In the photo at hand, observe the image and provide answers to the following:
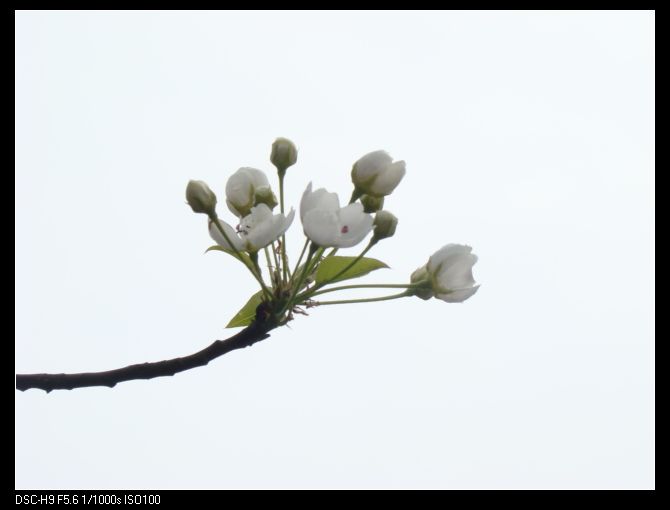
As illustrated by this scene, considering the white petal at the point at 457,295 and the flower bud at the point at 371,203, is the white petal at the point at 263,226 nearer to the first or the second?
the flower bud at the point at 371,203

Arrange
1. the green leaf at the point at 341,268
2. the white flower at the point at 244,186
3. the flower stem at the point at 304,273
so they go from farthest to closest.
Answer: the white flower at the point at 244,186, the green leaf at the point at 341,268, the flower stem at the point at 304,273

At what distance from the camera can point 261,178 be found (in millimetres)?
1688

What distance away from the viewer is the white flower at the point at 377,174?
5.45ft

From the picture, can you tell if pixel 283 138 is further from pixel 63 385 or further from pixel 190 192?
pixel 63 385

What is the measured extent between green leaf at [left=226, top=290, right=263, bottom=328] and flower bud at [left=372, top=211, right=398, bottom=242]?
0.32 metres

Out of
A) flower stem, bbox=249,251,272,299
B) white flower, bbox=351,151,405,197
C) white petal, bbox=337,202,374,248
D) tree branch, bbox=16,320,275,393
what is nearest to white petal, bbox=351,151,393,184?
white flower, bbox=351,151,405,197

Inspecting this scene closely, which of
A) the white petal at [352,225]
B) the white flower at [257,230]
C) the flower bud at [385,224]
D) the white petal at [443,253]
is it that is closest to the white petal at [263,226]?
the white flower at [257,230]

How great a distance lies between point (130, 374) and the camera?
52.5 inches

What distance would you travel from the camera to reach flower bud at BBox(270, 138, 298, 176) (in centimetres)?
176

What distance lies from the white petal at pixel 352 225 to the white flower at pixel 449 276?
0.22 metres

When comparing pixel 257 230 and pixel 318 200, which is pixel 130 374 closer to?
pixel 257 230

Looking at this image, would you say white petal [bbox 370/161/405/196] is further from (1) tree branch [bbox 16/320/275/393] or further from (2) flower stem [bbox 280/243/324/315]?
(1) tree branch [bbox 16/320/275/393]
